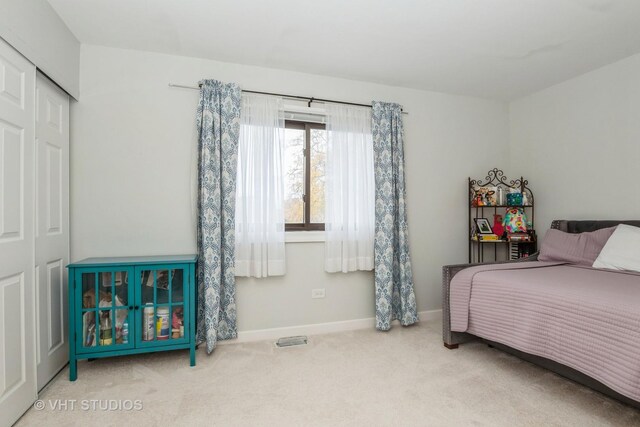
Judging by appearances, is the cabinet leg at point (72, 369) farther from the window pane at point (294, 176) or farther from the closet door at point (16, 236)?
the window pane at point (294, 176)

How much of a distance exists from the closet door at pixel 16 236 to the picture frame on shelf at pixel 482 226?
12.0ft

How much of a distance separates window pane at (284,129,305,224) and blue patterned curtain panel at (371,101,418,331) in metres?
0.71

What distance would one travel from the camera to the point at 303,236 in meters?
2.97

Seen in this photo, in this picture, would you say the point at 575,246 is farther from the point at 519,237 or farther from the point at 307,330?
the point at 307,330

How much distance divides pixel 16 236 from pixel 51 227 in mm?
457

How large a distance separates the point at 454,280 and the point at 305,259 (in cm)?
127

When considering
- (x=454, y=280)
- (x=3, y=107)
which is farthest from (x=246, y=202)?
(x=454, y=280)

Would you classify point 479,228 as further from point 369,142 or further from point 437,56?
point 437,56

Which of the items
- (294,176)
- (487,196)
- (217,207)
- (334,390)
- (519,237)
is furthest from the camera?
(487,196)

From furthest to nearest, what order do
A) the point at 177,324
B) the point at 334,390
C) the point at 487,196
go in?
the point at 487,196, the point at 177,324, the point at 334,390

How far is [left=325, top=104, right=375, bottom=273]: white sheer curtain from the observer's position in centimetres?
300

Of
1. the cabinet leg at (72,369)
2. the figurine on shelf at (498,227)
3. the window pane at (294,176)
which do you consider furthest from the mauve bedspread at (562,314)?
the cabinet leg at (72,369)

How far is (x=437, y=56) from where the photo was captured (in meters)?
2.69

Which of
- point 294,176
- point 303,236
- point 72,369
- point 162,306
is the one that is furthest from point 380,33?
point 72,369
